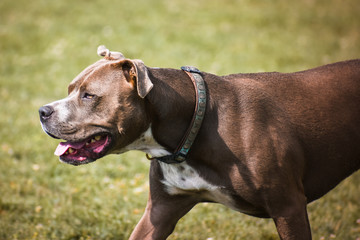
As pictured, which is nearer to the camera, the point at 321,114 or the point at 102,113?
the point at 102,113

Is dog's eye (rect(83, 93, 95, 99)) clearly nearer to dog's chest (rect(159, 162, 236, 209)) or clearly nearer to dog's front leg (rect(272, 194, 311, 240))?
dog's chest (rect(159, 162, 236, 209))

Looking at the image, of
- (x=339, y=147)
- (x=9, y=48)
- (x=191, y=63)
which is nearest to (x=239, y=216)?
(x=339, y=147)

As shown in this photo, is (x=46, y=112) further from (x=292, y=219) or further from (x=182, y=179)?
(x=292, y=219)

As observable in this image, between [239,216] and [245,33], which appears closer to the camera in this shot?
[239,216]

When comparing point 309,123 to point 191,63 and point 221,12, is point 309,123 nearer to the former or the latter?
point 191,63

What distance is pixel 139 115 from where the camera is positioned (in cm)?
363

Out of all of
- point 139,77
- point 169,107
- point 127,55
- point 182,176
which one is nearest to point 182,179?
point 182,176

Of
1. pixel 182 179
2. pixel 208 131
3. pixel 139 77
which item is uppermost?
pixel 139 77

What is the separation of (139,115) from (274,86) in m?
1.15

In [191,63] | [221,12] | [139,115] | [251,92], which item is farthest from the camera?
[221,12]

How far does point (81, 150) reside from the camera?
12.4 ft

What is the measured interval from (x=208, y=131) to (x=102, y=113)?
77 cm

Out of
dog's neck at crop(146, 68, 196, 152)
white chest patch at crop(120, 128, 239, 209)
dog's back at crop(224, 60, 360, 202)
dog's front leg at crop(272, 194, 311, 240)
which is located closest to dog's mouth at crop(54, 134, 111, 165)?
white chest patch at crop(120, 128, 239, 209)

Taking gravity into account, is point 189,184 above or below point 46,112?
below
